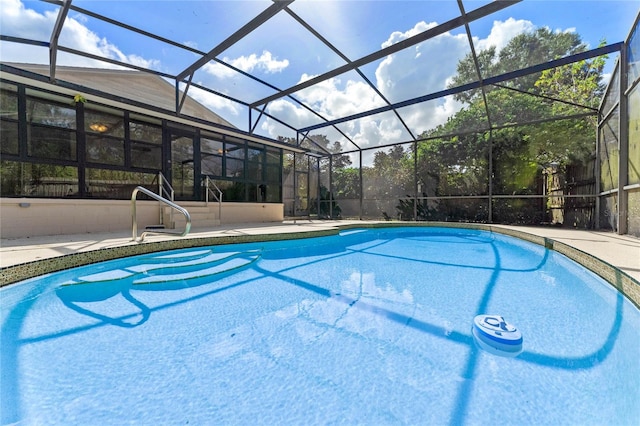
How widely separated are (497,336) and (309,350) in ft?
4.16

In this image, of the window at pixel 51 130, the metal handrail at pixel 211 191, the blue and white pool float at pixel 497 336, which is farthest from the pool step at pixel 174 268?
the window at pixel 51 130

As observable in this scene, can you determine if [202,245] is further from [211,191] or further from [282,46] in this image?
[282,46]

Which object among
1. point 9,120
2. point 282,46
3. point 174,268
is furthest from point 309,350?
point 9,120

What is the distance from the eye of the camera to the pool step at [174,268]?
3.17 metres

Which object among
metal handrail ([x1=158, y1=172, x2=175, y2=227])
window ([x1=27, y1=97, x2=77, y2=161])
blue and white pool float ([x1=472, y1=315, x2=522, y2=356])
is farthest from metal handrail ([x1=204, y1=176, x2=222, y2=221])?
blue and white pool float ([x1=472, y1=315, x2=522, y2=356])

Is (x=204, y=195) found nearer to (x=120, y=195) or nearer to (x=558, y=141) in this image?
(x=120, y=195)

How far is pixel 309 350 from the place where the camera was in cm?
178

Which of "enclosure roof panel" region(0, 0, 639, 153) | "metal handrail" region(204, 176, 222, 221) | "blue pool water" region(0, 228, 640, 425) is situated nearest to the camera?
"blue pool water" region(0, 228, 640, 425)

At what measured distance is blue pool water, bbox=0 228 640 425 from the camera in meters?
1.27

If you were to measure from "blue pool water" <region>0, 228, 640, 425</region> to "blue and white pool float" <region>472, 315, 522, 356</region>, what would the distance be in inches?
2.5

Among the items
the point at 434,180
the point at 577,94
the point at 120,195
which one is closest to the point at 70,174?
the point at 120,195

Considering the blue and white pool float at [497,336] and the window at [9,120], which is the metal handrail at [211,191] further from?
the blue and white pool float at [497,336]

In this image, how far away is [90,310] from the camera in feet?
7.82

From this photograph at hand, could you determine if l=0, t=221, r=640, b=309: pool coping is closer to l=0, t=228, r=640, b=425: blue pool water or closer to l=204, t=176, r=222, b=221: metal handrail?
l=0, t=228, r=640, b=425: blue pool water
